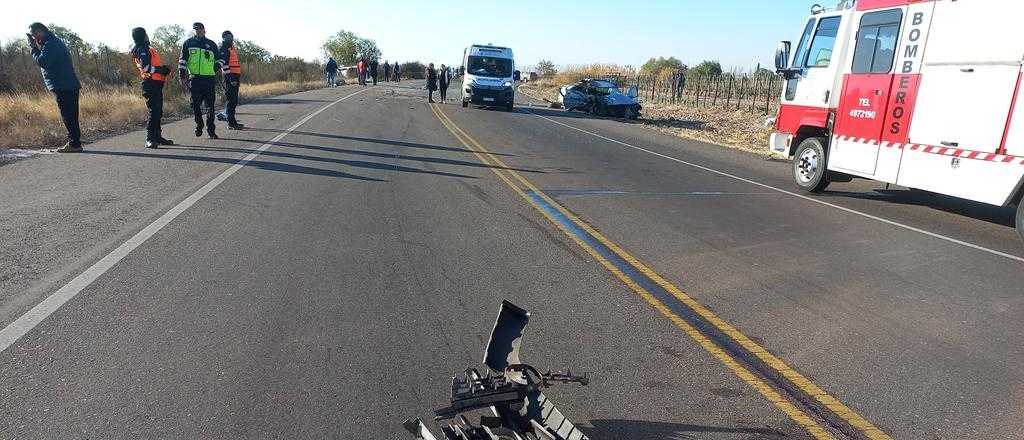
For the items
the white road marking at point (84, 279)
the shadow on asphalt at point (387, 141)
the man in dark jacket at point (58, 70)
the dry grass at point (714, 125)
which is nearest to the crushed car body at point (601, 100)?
the dry grass at point (714, 125)

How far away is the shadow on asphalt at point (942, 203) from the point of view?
8976 mm

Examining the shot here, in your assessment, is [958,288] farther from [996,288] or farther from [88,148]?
[88,148]

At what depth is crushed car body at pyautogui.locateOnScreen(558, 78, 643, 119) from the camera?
28828mm

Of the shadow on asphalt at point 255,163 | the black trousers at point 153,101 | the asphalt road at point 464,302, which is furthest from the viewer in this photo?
the black trousers at point 153,101

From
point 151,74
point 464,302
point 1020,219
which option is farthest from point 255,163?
point 1020,219

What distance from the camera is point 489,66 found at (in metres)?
28.3

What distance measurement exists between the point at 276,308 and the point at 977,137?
325 inches

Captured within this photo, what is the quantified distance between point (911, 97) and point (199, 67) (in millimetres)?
12251

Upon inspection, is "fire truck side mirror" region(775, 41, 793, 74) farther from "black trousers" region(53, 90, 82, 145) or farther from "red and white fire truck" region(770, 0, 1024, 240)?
"black trousers" region(53, 90, 82, 145)

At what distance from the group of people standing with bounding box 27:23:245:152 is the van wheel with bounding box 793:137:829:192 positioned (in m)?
11.1

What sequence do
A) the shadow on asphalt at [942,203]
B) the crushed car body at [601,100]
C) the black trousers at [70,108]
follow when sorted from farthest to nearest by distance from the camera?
the crushed car body at [601,100]
the black trousers at [70,108]
the shadow on asphalt at [942,203]

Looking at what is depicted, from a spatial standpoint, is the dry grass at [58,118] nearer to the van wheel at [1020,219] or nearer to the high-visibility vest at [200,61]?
the high-visibility vest at [200,61]

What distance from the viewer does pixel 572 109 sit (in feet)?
107

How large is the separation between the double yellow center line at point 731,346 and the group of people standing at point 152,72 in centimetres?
796
